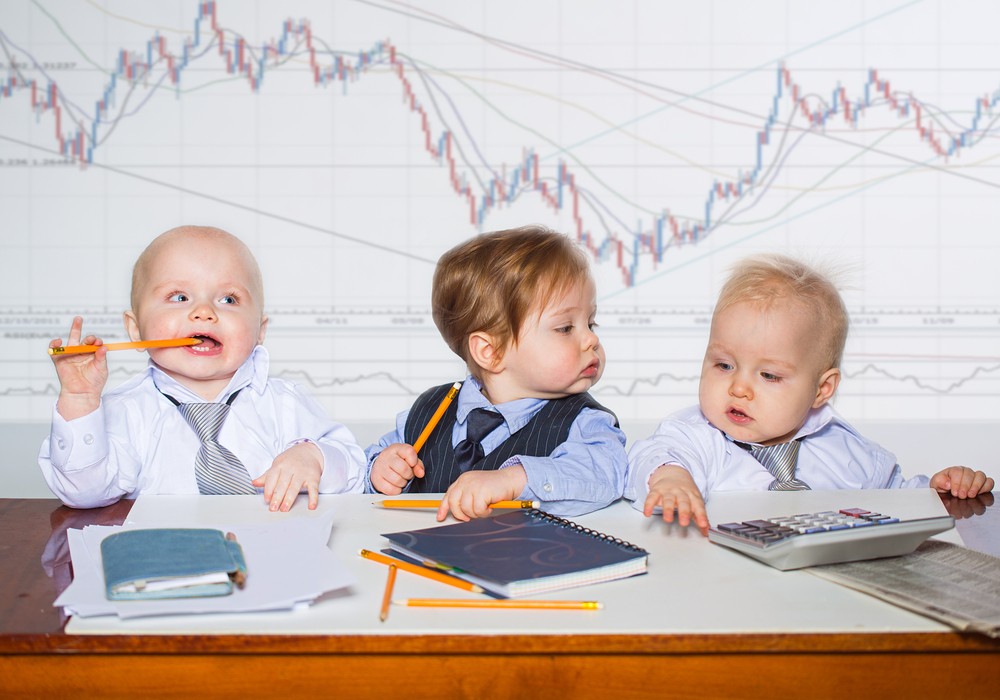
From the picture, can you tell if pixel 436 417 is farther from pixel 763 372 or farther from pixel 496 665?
pixel 496 665

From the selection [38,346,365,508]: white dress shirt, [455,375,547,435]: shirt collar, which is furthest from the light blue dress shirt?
[38,346,365,508]: white dress shirt

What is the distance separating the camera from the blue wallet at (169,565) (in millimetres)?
830

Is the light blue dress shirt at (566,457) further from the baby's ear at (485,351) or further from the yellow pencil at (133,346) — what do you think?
the yellow pencil at (133,346)

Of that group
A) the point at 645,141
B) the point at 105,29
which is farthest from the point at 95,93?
the point at 645,141

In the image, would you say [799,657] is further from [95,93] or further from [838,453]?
[95,93]

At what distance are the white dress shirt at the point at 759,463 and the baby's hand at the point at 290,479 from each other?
405 millimetres

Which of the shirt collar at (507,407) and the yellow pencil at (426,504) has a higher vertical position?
the shirt collar at (507,407)

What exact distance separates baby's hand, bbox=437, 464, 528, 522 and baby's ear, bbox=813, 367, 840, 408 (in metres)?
0.54

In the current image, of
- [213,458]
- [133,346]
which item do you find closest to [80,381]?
[133,346]

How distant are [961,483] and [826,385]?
0.81ft

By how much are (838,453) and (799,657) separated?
77 cm

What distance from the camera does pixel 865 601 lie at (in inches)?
33.6

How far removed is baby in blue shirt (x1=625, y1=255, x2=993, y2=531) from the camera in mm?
1431

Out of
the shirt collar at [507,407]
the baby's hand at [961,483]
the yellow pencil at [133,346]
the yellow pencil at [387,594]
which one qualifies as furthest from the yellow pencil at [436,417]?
the baby's hand at [961,483]
